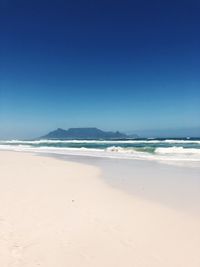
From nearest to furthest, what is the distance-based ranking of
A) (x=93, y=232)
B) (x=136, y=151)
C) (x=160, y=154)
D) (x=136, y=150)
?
1. (x=93, y=232)
2. (x=160, y=154)
3. (x=136, y=151)
4. (x=136, y=150)

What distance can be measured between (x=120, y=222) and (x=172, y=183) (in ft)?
13.4

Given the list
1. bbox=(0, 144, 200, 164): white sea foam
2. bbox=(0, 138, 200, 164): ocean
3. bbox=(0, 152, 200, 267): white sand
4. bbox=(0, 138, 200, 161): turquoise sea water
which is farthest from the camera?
bbox=(0, 138, 200, 161): turquoise sea water

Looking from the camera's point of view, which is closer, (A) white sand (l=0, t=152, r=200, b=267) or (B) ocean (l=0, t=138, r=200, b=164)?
(A) white sand (l=0, t=152, r=200, b=267)

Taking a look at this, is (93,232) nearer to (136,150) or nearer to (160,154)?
(160,154)

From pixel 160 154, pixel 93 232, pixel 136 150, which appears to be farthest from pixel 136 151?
pixel 93 232

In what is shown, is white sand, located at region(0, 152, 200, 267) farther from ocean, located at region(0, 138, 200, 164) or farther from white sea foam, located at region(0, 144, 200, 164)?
ocean, located at region(0, 138, 200, 164)

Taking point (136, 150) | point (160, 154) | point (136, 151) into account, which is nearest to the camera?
point (160, 154)

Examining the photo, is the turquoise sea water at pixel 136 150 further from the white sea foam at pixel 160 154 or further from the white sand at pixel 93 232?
the white sand at pixel 93 232

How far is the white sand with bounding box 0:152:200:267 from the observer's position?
331 centimetres

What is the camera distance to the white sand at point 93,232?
130 inches

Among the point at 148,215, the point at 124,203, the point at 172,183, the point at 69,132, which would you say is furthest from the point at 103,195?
the point at 69,132

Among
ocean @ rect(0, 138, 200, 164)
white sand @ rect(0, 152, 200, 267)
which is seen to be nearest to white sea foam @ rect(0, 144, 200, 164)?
ocean @ rect(0, 138, 200, 164)

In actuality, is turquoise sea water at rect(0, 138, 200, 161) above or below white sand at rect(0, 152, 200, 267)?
above

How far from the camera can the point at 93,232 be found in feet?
13.6
